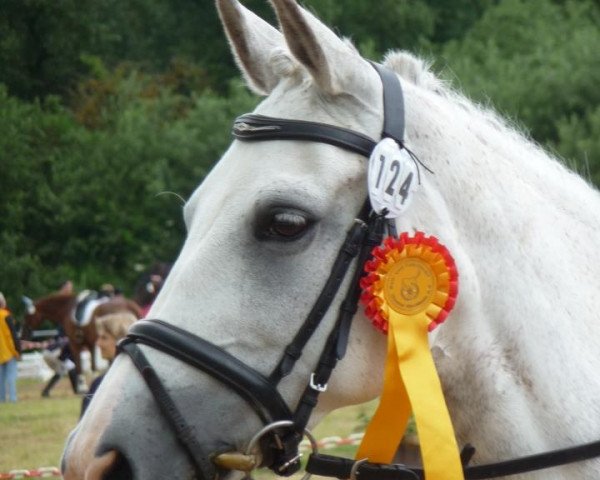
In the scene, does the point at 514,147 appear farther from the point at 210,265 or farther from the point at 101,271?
the point at 101,271

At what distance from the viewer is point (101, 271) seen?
35.5m

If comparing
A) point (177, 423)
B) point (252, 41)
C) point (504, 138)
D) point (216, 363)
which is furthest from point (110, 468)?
point (504, 138)

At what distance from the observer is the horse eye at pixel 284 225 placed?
3.02m

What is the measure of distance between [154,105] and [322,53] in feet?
125

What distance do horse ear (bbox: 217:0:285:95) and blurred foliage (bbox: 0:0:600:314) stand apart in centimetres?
1386

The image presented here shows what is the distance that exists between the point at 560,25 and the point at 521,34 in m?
1.37

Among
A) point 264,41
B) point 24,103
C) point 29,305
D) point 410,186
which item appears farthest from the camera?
point 29,305

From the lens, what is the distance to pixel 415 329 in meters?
3.12

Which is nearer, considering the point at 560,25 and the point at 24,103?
the point at 24,103

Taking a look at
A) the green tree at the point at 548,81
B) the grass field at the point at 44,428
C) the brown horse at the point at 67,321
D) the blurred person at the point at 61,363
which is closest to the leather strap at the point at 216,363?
the grass field at the point at 44,428

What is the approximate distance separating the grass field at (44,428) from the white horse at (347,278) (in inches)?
295

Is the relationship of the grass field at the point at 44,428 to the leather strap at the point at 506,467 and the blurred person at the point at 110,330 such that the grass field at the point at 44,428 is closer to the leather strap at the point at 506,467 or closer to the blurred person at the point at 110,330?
the blurred person at the point at 110,330

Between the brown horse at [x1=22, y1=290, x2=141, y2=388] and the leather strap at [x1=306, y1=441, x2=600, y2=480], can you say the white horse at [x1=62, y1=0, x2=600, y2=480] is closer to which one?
the leather strap at [x1=306, y1=441, x2=600, y2=480]

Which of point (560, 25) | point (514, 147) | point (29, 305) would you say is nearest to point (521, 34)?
point (560, 25)
